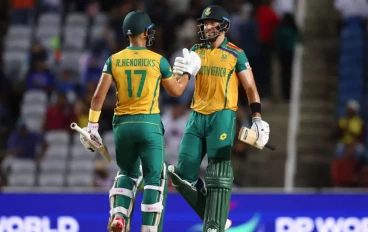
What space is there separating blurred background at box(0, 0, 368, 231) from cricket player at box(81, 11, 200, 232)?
5.01 m

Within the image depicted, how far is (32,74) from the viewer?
1559 centimetres

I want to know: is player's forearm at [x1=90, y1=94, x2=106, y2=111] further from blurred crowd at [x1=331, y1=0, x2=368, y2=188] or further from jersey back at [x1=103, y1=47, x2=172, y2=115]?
blurred crowd at [x1=331, y1=0, x2=368, y2=188]

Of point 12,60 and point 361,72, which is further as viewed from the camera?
point 12,60

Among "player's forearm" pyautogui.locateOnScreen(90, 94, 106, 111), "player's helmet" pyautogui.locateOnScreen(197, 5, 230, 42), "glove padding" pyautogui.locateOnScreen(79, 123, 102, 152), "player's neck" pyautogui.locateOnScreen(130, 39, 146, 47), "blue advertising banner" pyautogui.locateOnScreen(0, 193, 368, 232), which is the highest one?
"player's helmet" pyautogui.locateOnScreen(197, 5, 230, 42)

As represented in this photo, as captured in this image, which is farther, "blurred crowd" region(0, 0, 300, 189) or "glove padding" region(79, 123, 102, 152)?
"blurred crowd" region(0, 0, 300, 189)

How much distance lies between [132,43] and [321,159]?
6.81 m

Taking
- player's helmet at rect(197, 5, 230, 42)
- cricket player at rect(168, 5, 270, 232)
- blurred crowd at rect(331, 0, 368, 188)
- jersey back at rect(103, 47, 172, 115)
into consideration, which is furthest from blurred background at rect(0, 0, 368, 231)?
jersey back at rect(103, 47, 172, 115)

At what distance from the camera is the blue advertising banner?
10.3 m

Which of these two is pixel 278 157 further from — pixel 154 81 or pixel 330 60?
pixel 154 81

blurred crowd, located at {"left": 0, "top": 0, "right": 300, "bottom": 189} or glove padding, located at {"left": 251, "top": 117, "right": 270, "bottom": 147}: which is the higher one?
blurred crowd, located at {"left": 0, "top": 0, "right": 300, "bottom": 189}

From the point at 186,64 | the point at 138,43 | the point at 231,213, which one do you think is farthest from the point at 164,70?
the point at 231,213

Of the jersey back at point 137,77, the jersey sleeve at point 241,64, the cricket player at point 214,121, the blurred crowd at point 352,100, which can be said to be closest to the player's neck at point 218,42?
the cricket player at point 214,121

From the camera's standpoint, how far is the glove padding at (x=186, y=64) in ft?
27.8

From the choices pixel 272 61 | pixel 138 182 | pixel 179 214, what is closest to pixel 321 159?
pixel 272 61
